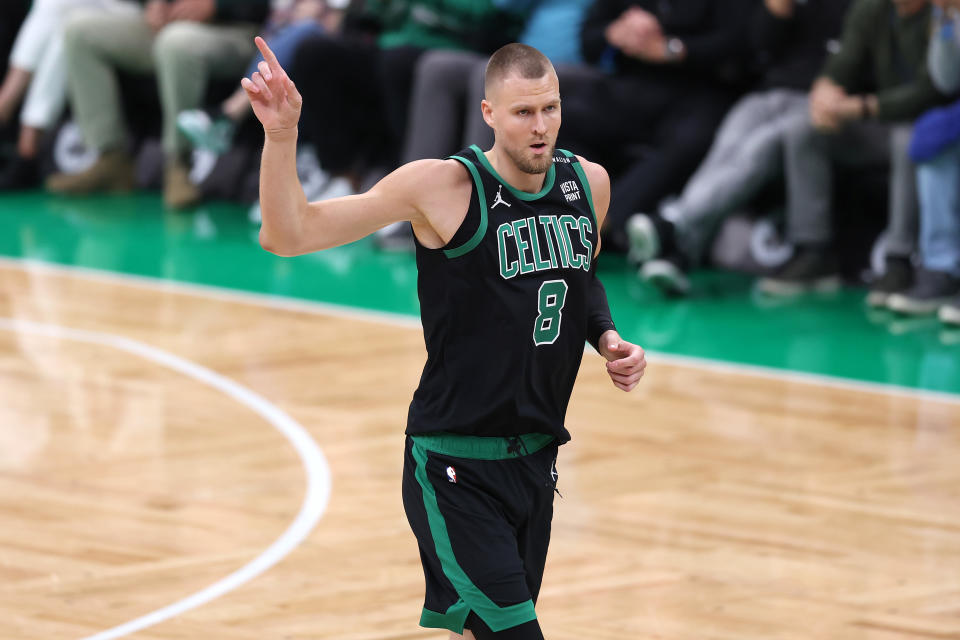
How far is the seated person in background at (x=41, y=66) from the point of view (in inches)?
425

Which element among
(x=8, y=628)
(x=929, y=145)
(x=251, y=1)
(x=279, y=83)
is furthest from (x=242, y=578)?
(x=251, y=1)

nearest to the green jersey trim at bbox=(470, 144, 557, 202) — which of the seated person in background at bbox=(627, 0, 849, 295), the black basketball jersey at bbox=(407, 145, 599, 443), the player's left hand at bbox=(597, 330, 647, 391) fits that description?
the black basketball jersey at bbox=(407, 145, 599, 443)

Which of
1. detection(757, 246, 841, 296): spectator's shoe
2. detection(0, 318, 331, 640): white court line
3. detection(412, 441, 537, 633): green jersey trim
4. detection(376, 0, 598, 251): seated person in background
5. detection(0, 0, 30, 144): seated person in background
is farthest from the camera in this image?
detection(0, 0, 30, 144): seated person in background

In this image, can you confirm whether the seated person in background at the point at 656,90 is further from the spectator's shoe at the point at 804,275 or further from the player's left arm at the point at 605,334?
the player's left arm at the point at 605,334

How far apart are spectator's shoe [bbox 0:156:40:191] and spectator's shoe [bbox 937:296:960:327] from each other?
267 inches

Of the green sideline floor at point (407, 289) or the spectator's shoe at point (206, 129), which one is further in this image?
the spectator's shoe at point (206, 129)

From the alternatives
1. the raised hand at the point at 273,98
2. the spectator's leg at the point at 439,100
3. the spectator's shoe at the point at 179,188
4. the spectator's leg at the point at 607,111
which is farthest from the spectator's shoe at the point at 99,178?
the raised hand at the point at 273,98

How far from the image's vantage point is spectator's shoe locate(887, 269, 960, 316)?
725 centimetres

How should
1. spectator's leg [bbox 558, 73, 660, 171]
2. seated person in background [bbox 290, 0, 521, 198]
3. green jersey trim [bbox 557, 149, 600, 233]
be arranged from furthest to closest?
seated person in background [bbox 290, 0, 521, 198] → spectator's leg [bbox 558, 73, 660, 171] → green jersey trim [bbox 557, 149, 600, 233]

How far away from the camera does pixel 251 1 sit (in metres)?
10.2

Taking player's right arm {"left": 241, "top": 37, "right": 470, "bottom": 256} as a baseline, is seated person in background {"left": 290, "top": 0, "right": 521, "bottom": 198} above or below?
below

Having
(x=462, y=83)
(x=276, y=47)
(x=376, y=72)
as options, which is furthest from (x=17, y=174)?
(x=462, y=83)

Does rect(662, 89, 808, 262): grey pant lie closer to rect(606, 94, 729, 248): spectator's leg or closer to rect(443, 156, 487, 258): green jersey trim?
rect(606, 94, 729, 248): spectator's leg

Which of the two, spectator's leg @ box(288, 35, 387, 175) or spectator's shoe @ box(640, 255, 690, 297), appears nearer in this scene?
spectator's shoe @ box(640, 255, 690, 297)
